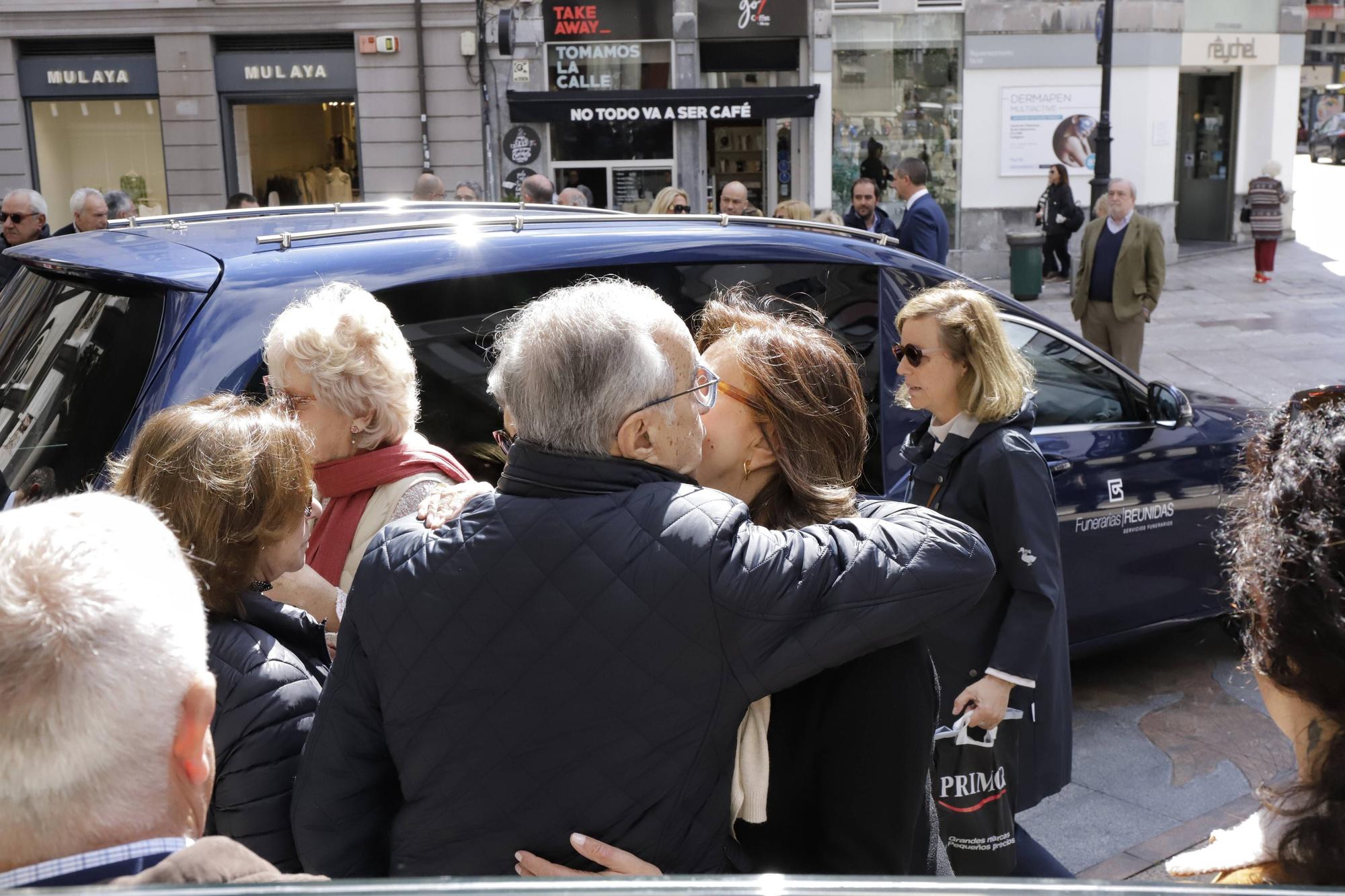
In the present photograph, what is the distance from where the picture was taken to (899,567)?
180cm

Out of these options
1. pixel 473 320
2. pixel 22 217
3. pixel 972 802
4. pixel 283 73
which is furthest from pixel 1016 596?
pixel 283 73

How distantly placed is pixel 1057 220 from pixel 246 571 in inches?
693

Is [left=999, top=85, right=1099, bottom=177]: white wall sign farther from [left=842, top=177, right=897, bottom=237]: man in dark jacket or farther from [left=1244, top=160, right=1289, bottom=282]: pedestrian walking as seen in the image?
[left=842, top=177, right=897, bottom=237]: man in dark jacket

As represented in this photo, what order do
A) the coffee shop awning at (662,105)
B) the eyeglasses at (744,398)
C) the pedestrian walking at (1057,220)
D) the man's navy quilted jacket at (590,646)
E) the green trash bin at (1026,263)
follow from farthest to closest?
the coffee shop awning at (662,105) → the pedestrian walking at (1057,220) → the green trash bin at (1026,263) → the eyeglasses at (744,398) → the man's navy quilted jacket at (590,646)

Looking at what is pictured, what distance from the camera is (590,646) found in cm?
180

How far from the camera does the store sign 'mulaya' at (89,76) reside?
18625 millimetres

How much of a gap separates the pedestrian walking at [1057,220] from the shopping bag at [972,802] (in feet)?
50.6

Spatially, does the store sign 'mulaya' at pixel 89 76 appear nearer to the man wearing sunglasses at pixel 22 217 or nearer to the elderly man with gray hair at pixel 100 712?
the man wearing sunglasses at pixel 22 217

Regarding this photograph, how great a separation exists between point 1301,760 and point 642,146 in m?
18.2

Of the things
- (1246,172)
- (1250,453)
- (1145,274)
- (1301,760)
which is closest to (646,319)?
(1250,453)

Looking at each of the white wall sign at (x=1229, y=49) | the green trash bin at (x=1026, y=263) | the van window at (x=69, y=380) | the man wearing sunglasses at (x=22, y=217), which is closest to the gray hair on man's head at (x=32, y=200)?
the man wearing sunglasses at (x=22, y=217)

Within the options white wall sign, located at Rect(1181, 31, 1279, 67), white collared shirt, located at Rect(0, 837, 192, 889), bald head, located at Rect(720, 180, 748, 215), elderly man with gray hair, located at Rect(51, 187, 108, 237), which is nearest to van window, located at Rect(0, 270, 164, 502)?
white collared shirt, located at Rect(0, 837, 192, 889)

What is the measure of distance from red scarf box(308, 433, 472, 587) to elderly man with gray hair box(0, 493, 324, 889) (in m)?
1.36

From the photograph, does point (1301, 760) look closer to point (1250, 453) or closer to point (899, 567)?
point (1250, 453)
